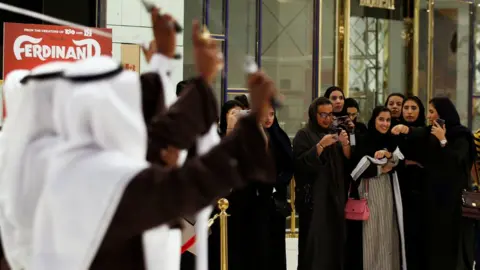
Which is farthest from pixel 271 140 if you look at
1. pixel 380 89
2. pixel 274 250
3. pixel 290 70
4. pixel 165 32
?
pixel 380 89

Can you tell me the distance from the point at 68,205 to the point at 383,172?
3.98 meters

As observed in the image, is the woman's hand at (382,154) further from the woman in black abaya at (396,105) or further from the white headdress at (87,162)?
the white headdress at (87,162)

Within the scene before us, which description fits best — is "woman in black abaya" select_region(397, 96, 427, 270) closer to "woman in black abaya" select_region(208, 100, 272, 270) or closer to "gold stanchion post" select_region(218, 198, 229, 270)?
"woman in black abaya" select_region(208, 100, 272, 270)

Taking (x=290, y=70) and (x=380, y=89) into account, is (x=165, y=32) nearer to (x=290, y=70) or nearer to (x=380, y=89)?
(x=290, y=70)

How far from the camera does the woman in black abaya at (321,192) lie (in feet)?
18.0

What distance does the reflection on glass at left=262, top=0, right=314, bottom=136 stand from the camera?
9.34m

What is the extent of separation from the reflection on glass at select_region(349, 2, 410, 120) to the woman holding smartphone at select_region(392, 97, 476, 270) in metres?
4.25

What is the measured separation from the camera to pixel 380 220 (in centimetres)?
575

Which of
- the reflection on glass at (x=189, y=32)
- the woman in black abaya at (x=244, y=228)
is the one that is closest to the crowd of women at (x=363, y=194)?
the woman in black abaya at (x=244, y=228)

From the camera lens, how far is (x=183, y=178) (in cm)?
197

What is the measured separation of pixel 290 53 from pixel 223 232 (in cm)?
491

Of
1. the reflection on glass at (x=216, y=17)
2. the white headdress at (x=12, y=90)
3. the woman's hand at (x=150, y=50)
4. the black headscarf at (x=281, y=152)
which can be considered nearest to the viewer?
the woman's hand at (x=150, y=50)

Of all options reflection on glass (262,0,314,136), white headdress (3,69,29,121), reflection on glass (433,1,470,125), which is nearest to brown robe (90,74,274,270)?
white headdress (3,69,29,121)

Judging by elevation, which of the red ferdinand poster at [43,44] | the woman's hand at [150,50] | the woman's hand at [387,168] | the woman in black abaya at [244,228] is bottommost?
the woman in black abaya at [244,228]
